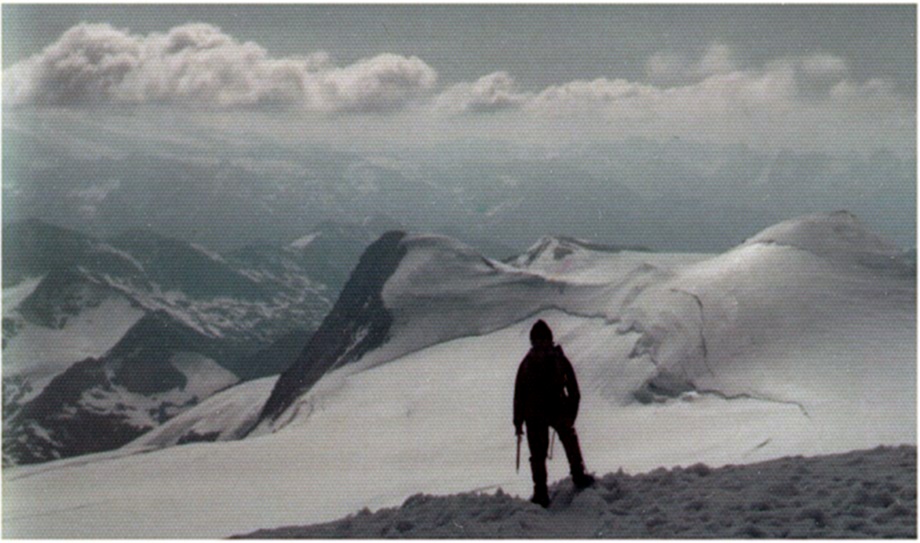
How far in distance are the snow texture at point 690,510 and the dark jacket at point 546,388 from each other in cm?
128

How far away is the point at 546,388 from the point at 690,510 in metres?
2.79

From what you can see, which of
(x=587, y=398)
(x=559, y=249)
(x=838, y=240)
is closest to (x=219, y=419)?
(x=559, y=249)

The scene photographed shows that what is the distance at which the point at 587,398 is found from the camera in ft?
149

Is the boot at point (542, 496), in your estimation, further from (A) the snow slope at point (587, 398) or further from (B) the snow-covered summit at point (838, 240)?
(B) the snow-covered summit at point (838, 240)

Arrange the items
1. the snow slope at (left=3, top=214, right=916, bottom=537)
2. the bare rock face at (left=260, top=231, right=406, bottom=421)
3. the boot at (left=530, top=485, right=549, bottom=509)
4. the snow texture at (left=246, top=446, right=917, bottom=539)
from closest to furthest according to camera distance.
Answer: the snow texture at (left=246, top=446, right=917, bottom=539), the boot at (left=530, top=485, right=549, bottom=509), the snow slope at (left=3, top=214, right=916, bottom=537), the bare rock face at (left=260, top=231, right=406, bottom=421)

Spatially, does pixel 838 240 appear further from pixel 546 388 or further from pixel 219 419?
pixel 219 419

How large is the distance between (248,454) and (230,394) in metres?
91.2

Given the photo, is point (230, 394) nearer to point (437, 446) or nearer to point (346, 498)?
point (437, 446)

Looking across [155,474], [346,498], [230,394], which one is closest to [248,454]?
[155,474]

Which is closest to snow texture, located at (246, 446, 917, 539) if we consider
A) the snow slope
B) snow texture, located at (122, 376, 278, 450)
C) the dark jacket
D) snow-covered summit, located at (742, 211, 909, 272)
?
the dark jacket

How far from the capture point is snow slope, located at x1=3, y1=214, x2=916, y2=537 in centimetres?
3353

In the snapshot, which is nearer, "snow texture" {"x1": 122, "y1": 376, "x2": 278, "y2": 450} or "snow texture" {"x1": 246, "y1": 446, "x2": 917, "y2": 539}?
"snow texture" {"x1": 246, "y1": 446, "x2": 917, "y2": 539}

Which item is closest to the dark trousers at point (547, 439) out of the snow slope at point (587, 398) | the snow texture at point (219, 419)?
the snow slope at point (587, 398)

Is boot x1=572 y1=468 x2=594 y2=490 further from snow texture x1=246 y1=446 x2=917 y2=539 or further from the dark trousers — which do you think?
snow texture x1=246 y1=446 x2=917 y2=539
